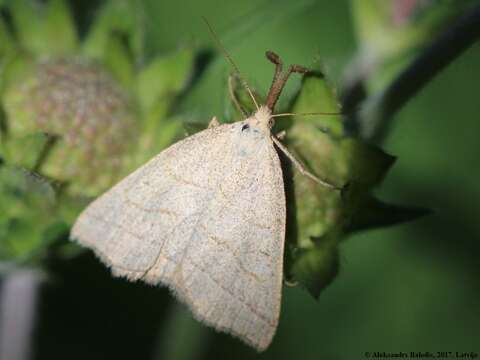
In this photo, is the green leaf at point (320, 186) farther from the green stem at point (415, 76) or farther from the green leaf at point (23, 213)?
the green leaf at point (23, 213)

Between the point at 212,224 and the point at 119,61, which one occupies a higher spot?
the point at 119,61

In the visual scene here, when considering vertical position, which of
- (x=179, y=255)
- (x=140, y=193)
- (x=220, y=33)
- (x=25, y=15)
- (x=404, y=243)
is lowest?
(x=404, y=243)

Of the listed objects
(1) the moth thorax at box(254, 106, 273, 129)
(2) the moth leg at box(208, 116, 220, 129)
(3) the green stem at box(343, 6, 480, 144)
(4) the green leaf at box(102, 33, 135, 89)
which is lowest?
(3) the green stem at box(343, 6, 480, 144)

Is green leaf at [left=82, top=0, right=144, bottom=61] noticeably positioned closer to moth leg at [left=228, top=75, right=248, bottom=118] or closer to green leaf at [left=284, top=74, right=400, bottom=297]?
moth leg at [left=228, top=75, right=248, bottom=118]

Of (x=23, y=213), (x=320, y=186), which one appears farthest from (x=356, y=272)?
(x=23, y=213)

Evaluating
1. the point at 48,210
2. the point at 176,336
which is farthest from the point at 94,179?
the point at 176,336


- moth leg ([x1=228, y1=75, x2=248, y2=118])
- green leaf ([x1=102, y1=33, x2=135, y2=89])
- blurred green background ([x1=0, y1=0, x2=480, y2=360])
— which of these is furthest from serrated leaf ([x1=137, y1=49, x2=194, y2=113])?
blurred green background ([x1=0, y1=0, x2=480, y2=360])

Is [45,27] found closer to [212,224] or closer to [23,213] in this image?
[23,213]

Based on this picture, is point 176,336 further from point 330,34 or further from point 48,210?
point 330,34
